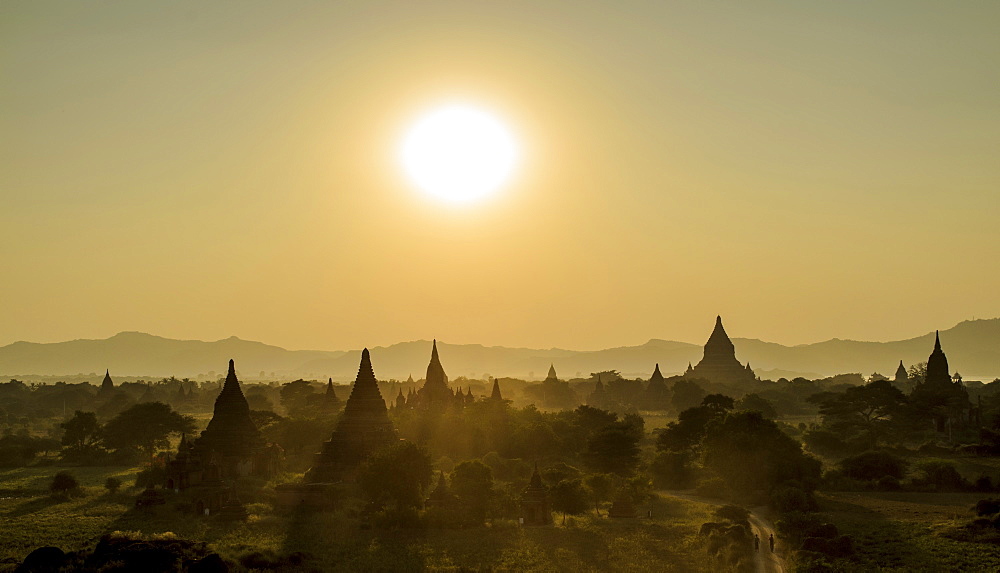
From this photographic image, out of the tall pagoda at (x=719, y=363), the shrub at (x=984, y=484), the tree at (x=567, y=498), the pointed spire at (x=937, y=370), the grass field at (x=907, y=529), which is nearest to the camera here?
the grass field at (x=907, y=529)

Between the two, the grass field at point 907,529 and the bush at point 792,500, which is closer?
the grass field at point 907,529

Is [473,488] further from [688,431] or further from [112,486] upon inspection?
[688,431]

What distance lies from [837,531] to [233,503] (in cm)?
2673

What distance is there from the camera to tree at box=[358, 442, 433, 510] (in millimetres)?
41844

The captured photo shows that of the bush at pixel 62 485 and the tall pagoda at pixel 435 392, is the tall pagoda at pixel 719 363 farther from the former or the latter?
the bush at pixel 62 485

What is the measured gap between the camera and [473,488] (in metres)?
43.6

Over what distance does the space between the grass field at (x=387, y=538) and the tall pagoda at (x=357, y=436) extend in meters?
6.13

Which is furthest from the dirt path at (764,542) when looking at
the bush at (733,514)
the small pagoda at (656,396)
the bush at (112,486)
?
the small pagoda at (656,396)

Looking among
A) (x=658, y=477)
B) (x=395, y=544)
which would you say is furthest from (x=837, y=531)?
(x=658, y=477)

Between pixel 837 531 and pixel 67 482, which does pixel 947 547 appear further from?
pixel 67 482

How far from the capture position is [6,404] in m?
138

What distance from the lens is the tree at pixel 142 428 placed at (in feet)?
227

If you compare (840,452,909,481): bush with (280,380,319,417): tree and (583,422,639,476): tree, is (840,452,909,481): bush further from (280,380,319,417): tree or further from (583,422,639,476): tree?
(280,380,319,417): tree

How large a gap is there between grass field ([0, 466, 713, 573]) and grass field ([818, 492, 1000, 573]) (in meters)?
6.39
